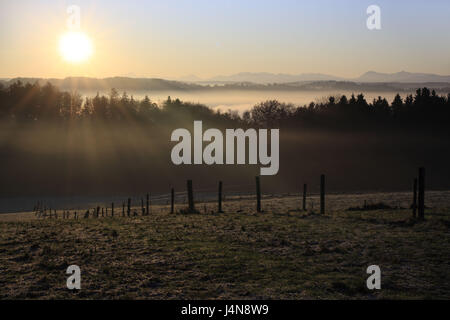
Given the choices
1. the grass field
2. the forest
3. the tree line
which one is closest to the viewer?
the grass field

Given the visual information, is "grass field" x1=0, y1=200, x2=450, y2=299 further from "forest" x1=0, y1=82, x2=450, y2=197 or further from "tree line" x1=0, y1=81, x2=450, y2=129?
"tree line" x1=0, y1=81, x2=450, y2=129

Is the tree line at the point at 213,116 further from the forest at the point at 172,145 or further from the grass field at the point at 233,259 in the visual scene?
the grass field at the point at 233,259

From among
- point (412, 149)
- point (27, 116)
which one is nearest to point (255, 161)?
point (412, 149)

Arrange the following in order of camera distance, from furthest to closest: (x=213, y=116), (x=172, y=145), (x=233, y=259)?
(x=213, y=116) → (x=172, y=145) → (x=233, y=259)

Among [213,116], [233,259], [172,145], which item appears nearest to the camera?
[233,259]

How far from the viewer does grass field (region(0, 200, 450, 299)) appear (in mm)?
10648

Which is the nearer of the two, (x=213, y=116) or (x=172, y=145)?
(x=172, y=145)

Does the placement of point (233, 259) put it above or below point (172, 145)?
above

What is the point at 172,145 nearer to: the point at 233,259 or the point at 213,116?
the point at 213,116

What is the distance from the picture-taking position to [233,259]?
13.5m

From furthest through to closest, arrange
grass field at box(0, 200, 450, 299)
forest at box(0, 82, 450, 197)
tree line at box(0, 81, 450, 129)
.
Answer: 1. tree line at box(0, 81, 450, 129)
2. forest at box(0, 82, 450, 197)
3. grass field at box(0, 200, 450, 299)

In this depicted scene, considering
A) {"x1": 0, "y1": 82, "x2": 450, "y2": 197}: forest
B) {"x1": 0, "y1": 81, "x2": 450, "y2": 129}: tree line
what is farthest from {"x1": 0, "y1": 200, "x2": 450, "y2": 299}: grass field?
{"x1": 0, "y1": 81, "x2": 450, "y2": 129}: tree line

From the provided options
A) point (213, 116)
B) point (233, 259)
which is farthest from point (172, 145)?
point (233, 259)
